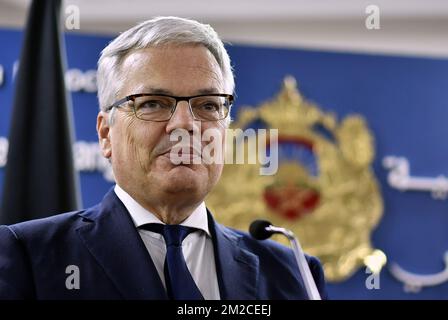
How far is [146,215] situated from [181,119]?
13 cm

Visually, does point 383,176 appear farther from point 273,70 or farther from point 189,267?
point 189,267

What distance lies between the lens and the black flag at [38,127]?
124cm

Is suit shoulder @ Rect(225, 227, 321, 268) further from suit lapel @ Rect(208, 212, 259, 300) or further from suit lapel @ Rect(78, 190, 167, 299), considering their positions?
suit lapel @ Rect(78, 190, 167, 299)

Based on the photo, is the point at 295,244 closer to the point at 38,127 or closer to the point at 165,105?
the point at 165,105

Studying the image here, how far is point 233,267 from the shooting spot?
2.96ft

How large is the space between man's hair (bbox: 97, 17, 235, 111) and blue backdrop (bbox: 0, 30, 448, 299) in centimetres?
180

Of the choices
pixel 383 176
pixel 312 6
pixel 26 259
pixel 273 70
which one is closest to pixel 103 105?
pixel 26 259

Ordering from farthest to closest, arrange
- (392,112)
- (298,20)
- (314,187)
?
(314,187), (392,112), (298,20)

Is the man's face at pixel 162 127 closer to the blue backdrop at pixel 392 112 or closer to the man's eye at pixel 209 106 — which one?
the man's eye at pixel 209 106

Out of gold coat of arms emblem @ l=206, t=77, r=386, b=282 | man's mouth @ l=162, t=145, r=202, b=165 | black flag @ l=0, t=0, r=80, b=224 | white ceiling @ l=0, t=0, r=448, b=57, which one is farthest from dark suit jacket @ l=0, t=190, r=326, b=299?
gold coat of arms emblem @ l=206, t=77, r=386, b=282

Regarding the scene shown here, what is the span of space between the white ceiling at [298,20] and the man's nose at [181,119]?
1.60 meters

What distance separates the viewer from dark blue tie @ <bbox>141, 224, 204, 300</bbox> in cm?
85

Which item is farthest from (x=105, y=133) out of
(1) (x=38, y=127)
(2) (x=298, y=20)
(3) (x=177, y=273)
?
(2) (x=298, y=20)

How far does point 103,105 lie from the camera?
3.11ft
